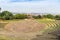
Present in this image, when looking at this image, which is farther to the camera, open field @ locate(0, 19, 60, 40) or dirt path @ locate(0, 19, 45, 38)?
dirt path @ locate(0, 19, 45, 38)

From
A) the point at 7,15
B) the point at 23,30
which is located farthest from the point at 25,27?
the point at 7,15

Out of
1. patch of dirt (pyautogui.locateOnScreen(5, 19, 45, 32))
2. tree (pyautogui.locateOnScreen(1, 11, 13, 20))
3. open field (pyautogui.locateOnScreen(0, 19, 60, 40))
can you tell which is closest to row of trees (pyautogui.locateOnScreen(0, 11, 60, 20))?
tree (pyautogui.locateOnScreen(1, 11, 13, 20))

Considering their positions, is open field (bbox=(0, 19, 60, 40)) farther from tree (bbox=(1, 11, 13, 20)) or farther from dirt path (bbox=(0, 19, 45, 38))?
tree (bbox=(1, 11, 13, 20))

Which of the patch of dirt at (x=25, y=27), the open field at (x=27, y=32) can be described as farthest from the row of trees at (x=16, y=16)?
the open field at (x=27, y=32)

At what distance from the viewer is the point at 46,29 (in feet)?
51.1

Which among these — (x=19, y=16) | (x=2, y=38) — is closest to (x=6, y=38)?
(x=2, y=38)

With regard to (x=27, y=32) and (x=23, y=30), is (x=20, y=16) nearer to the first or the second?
(x=23, y=30)

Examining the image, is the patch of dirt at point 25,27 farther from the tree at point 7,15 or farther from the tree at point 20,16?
the tree at point 20,16

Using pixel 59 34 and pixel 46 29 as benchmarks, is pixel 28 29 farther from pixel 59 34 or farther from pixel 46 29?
pixel 59 34

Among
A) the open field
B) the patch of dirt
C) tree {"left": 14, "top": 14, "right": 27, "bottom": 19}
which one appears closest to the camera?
the open field

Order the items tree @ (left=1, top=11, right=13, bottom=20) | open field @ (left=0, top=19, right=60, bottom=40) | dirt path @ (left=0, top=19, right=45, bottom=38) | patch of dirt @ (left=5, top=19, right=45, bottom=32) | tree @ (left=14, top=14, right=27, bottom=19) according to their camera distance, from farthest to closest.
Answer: tree @ (left=14, top=14, right=27, bottom=19) < tree @ (left=1, top=11, right=13, bottom=20) < patch of dirt @ (left=5, top=19, right=45, bottom=32) < dirt path @ (left=0, top=19, right=45, bottom=38) < open field @ (left=0, top=19, right=60, bottom=40)

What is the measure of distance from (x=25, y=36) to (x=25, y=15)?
31.1 feet

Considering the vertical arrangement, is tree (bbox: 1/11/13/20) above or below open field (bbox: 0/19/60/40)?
above

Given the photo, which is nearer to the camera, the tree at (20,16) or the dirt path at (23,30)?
the dirt path at (23,30)
